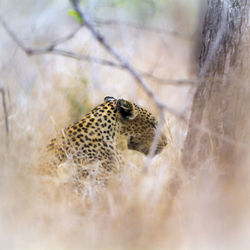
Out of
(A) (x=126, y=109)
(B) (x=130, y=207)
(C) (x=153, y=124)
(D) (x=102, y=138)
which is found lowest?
(B) (x=130, y=207)

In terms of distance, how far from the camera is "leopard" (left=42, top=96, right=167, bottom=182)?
3.97 metres

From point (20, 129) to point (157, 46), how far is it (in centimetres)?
517

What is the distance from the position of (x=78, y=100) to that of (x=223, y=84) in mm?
A: 2732

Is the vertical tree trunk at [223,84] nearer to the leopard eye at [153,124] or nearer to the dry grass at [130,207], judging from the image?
the dry grass at [130,207]

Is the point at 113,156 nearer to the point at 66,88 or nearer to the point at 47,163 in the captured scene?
the point at 47,163

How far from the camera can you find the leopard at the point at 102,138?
397 cm

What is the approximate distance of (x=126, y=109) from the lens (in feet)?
13.4

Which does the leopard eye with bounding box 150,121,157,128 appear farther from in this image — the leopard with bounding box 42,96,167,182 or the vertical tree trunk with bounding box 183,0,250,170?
the vertical tree trunk with bounding box 183,0,250,170

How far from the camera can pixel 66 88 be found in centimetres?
654

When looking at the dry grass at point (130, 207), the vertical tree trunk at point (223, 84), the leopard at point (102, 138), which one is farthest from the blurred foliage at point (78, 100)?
the vertical tree trunk at point (223, 84)

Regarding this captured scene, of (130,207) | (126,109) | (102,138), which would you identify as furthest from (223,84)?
(130,207)

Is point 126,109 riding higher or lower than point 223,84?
lower

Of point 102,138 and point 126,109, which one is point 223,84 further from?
point 102,138

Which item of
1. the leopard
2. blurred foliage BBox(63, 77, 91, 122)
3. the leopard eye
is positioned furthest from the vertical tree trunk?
blurred foliage BBox(63, 77, 91, 122)
